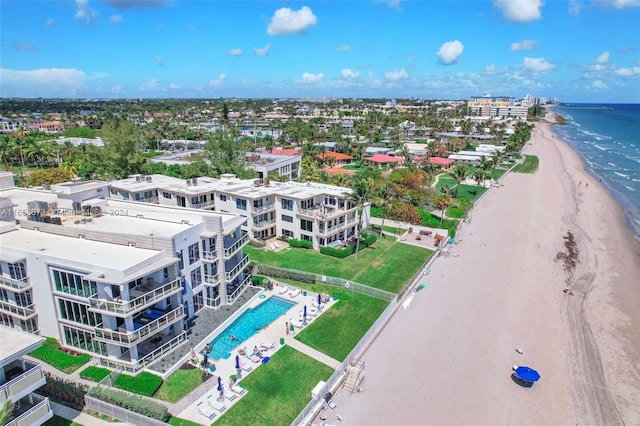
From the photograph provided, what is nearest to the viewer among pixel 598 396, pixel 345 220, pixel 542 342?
pixel 598 396

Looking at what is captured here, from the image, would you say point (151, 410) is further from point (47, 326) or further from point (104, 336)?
point (47, 326)

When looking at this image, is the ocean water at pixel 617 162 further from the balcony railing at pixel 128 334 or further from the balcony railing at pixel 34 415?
the balcony railing at pixel 34 415

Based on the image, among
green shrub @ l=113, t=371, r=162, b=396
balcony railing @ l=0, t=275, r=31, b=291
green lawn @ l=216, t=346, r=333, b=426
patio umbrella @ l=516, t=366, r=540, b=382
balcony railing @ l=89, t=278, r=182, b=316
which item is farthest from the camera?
balcony railing @ l=0, t=275, r=31, b=291

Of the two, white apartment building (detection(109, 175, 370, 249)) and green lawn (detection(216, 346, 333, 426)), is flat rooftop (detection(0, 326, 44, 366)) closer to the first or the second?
green lawn (detection(216, 346, 333, 426))

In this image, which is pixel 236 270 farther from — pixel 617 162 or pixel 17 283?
pixel 617 162

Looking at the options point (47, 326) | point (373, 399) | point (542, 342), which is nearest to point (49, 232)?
point (47, 326)

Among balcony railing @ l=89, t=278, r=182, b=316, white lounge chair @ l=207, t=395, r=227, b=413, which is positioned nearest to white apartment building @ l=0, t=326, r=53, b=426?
balcony railing @ l=89, t=278, r=182, b=316
